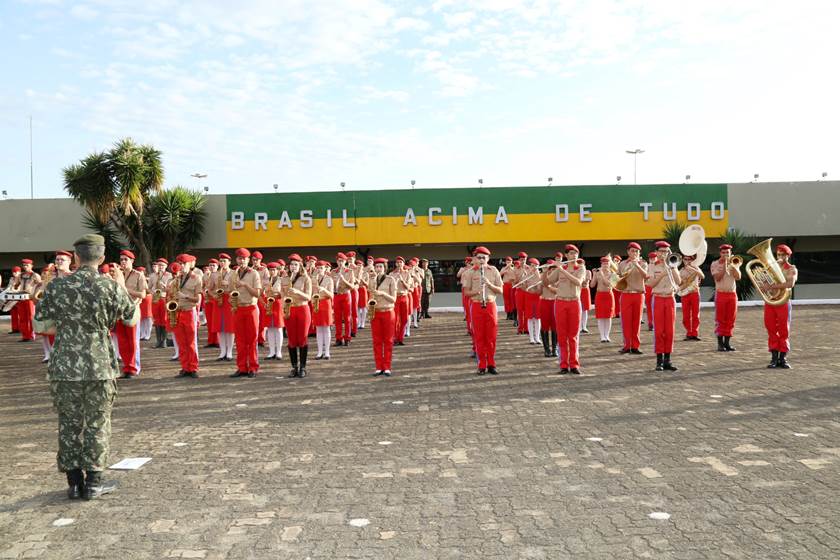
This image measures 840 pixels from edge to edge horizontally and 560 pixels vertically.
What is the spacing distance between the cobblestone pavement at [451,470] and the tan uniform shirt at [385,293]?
1319mm

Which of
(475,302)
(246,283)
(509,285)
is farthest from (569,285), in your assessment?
(509,285)

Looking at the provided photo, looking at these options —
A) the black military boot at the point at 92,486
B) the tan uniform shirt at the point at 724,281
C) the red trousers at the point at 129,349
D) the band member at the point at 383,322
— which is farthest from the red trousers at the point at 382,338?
the tan uniform shirt at the point at 724,281

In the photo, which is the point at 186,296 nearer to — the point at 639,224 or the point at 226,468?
the point at 226,468

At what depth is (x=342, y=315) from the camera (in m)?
15.5

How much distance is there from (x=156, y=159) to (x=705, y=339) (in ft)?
66.0

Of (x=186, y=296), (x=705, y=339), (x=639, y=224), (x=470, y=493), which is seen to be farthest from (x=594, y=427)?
(x=639, y=224)

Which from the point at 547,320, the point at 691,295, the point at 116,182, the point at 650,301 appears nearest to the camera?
the point at 547,320

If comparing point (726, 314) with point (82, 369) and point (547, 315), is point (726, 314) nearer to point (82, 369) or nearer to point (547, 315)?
point (547, 315)

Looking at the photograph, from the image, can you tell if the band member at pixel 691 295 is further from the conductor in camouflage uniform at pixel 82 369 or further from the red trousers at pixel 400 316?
the conductor in camouflage uniform at pixel 82 369

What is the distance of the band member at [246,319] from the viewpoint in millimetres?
10789

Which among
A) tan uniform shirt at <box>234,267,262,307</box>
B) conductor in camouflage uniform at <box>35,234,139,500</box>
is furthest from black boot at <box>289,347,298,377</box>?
conductor in camouflage uniform at <box>35,234,139,500</box>

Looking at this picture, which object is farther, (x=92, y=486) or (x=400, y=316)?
(x=400, y=316)

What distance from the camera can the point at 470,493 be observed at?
4949 millimetres

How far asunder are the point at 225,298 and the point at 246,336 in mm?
1734
